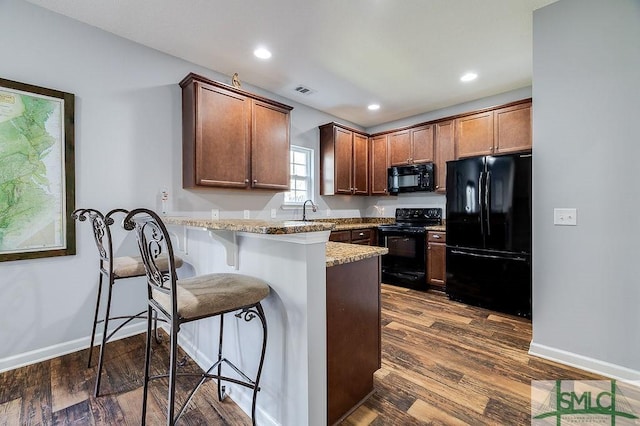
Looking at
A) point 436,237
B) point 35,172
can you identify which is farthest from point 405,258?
point 35,172

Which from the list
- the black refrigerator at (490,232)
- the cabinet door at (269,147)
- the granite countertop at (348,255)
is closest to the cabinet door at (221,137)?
the cabinet door at (269,147)

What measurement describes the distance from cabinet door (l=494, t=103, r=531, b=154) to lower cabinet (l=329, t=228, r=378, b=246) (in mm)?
2022

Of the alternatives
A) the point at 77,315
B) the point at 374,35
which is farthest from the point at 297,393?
the point at 374,35

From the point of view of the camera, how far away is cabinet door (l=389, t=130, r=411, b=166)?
4422 millimetres

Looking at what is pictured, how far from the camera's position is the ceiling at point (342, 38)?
2.12 metres

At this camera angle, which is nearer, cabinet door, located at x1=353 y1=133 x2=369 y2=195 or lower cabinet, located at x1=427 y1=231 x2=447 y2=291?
lower cabinet, located at x1=427 y1=231 x2=447 y2=291

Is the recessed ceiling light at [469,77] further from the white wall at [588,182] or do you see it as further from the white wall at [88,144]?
the white wall at [88,144]

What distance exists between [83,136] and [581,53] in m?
3.87

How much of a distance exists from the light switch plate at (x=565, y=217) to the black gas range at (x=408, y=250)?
1.75 m

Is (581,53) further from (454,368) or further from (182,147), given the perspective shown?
(182,147)

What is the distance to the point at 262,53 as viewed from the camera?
2764 mm

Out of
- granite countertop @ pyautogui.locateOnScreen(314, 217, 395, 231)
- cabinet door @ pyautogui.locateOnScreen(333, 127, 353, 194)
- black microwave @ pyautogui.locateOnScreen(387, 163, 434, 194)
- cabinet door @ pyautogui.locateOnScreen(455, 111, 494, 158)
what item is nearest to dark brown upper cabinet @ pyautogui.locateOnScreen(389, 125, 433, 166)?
black microwave @ pyautogui.locateOnScreen(387, 163, 434, 194)

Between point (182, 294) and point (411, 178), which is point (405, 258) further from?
point (182, 294)

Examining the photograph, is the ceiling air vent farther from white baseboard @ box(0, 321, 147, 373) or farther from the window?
white baseboard @ box(0, 321, 147, 373)
